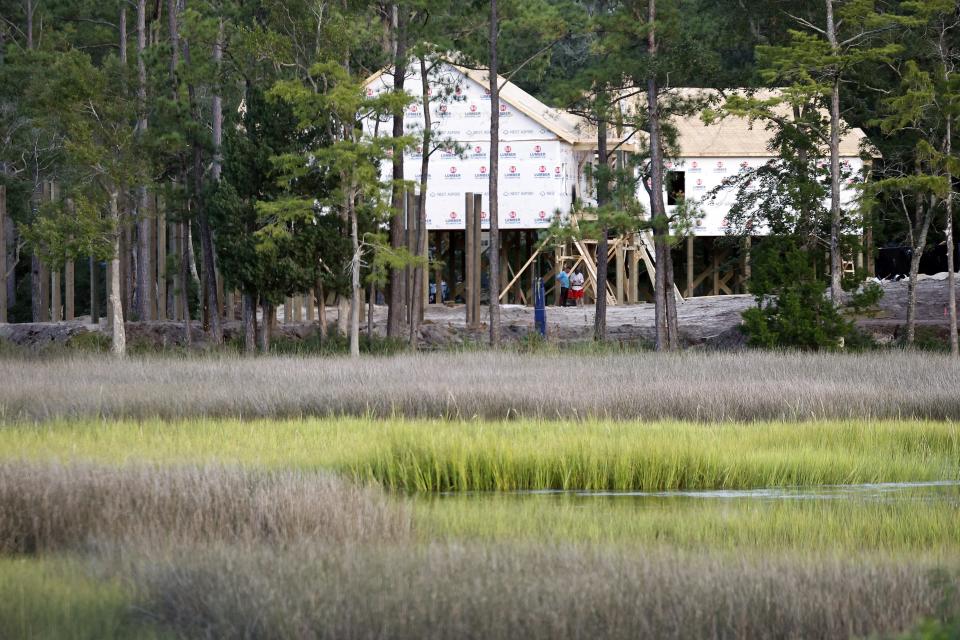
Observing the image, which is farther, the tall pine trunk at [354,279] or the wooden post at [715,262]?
the wooden post at [715,262]

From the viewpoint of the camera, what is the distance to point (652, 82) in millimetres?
28328

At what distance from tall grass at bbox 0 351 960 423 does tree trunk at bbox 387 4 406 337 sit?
8.11 meters

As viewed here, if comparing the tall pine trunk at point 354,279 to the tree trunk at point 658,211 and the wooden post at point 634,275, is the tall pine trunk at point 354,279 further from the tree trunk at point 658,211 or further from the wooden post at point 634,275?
the wooden post at point 634,275

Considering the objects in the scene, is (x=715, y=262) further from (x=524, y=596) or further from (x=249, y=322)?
(x=524, y=596)

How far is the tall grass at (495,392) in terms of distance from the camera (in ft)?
55.2

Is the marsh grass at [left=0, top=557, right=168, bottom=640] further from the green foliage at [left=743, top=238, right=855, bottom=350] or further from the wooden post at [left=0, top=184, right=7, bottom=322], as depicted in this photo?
the wooden post at [left=0, top=184, right=7, bottom=322]

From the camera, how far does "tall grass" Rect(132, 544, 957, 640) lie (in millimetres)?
6285

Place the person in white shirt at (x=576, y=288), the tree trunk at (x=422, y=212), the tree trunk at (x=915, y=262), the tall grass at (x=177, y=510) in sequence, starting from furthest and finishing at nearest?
the person in white shirt at (x=576, y=288), the tree trunk at (x=422, y=212), the tree trunk at (x=915, y=262), the tall grass at (x=177, y=510)

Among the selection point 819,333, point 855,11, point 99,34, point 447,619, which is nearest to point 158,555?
point 447,619

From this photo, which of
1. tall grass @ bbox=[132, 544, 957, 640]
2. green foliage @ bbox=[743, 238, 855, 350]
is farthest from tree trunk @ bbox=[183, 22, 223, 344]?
tall grass @ bbox=[132, 544, 957, 640]

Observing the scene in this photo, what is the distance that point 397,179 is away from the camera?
91.9 ft

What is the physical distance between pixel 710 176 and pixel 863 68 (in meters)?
14.0

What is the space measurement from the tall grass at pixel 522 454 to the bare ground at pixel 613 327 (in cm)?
1662

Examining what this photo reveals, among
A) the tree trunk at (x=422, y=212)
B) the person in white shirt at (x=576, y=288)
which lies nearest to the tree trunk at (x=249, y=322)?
the tree trunk at (x=422, y=212)
